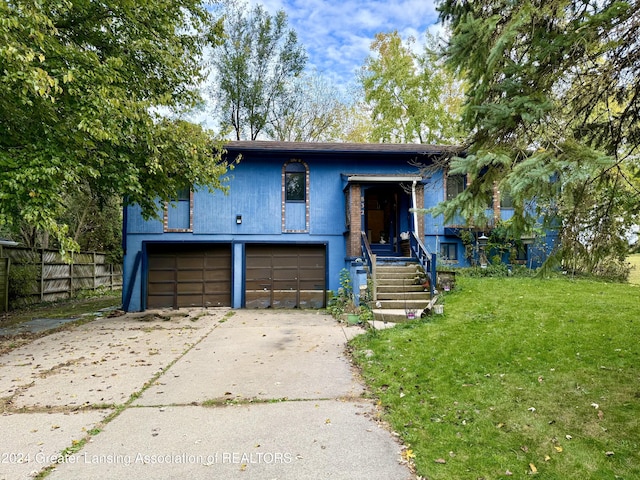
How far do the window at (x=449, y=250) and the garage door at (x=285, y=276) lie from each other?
4021 millimetres

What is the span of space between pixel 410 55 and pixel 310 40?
6.24 metres

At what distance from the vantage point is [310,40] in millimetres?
22484

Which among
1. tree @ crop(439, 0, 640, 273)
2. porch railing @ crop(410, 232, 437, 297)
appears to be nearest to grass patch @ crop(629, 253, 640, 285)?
porch railing @ crop(410, 232, 437, 297)

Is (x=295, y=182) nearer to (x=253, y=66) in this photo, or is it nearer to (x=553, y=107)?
(x=553, y=107)

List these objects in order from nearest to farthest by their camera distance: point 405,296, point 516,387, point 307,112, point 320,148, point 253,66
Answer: point 516,387
point 405,296
point 320,148
point 253,66
point 307,112

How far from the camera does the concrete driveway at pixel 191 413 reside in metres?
2.90

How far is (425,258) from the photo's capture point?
406 inches

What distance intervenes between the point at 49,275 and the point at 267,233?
857 cm

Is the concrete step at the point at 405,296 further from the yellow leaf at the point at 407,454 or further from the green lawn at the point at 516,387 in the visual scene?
the yellow leaf at the point at 407,454

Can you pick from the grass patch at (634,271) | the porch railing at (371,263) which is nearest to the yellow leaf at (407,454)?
the porch railing at (371,263)

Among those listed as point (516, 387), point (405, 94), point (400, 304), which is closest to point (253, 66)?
point (405, 94)

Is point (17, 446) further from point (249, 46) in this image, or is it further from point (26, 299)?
point (249, 46)

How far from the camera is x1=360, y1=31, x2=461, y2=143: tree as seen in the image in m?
Answer: 22.5

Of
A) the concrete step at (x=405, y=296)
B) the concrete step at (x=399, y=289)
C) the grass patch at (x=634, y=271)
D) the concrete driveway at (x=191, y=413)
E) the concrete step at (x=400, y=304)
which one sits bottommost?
the concrete driveway at (x=191, y=413)
